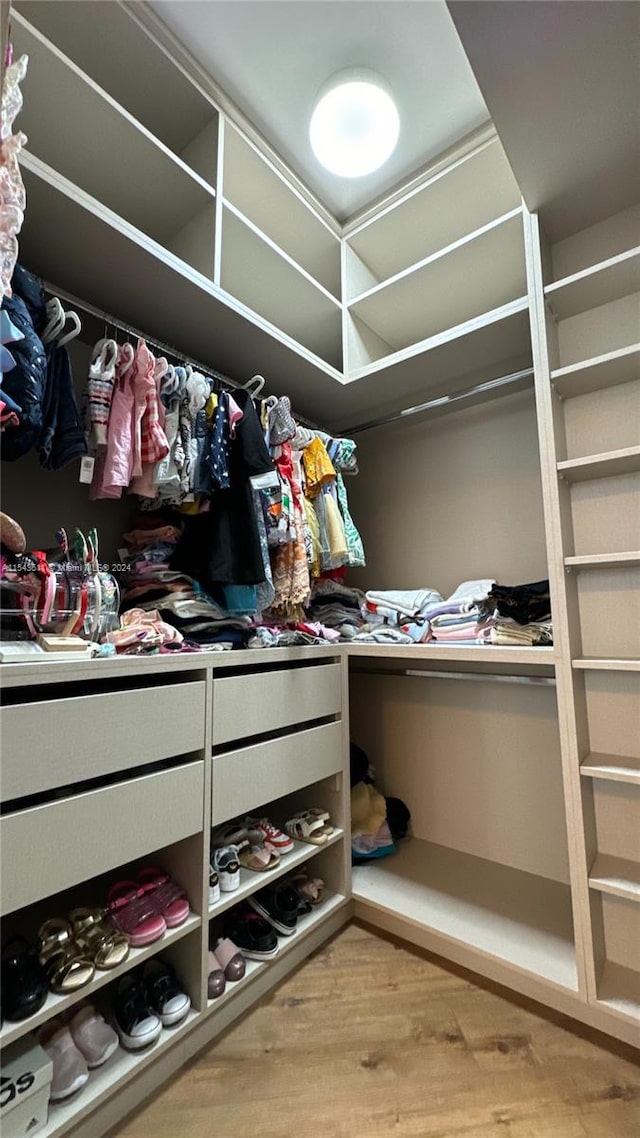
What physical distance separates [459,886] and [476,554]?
1218 millimetres

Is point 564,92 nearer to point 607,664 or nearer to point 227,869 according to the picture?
point 607,664

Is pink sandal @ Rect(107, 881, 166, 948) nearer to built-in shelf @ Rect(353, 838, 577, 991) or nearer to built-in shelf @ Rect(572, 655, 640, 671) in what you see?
built-in shelf @ Rect(353, 838, 577, 991)

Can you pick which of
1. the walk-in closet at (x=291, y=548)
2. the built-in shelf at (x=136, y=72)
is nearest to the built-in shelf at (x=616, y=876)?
the walk-in closet at (x=291, y=548)

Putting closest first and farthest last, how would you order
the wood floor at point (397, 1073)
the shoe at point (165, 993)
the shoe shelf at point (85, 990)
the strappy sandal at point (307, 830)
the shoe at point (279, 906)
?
the shoe shelf at point (85, 990) < the wood floor at point (397, 1073) < the shoe at point (165, 993) < the shoe at point (279, 906) < the strappy sandal at point (307, 830)

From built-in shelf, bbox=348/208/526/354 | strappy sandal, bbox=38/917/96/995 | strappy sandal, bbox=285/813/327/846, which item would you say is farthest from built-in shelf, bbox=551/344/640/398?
strappy sandal, bbox=38/917/96/995

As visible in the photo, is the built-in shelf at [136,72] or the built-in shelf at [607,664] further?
the built-in shelf at [136,72]

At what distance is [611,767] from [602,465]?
2.57ft

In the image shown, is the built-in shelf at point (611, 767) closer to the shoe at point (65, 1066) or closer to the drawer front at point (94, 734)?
the drawer front at point (94, 734)

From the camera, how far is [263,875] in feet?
4.36

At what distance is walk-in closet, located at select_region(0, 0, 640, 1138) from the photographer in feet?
3.20

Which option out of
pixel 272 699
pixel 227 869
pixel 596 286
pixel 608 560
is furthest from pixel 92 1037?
pixel 596 286

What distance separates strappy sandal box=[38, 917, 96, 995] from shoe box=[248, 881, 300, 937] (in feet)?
1.93

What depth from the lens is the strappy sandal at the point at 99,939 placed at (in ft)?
3.19

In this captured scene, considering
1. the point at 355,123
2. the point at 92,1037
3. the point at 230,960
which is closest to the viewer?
the point at 92,1037
